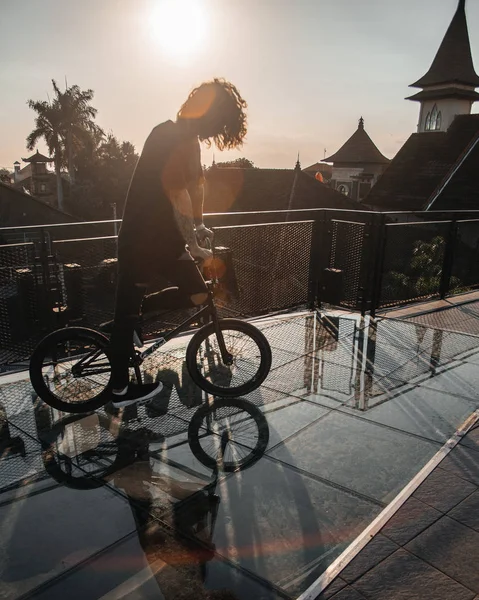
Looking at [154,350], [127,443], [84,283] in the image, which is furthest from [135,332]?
[84,283]

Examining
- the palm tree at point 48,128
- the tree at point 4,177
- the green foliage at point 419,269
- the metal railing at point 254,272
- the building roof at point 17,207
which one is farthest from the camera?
the tree at point 4,177

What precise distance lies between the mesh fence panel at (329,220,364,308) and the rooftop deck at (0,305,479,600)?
2.58 meters

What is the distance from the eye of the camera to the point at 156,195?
3371mm

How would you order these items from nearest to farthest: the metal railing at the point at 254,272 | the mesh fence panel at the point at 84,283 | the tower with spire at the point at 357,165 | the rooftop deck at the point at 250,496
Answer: the rooftop deck at the point at 250,496 < the metal railing at the point at 254,272 < the mesh fence panel at the point at 84,283 < the tower with spire at the point at 357,165

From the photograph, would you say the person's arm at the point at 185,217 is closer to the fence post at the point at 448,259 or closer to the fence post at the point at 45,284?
the fence post at the point at 45,284

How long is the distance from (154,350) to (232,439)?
100 cm

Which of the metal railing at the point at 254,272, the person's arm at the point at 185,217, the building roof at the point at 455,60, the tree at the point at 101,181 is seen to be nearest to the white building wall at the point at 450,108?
the building roof at the point at 455,60

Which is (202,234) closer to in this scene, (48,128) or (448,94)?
(448,94)

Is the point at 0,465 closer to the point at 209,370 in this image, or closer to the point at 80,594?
the point at 80,594

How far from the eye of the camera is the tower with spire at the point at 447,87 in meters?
50.8

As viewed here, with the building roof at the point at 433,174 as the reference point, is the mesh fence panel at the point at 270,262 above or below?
below

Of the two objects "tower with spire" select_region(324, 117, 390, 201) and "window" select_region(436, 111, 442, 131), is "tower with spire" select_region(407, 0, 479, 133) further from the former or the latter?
"tower with spire" select_region(324, 117, 390, 201)

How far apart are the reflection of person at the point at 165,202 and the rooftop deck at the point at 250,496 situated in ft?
2.13

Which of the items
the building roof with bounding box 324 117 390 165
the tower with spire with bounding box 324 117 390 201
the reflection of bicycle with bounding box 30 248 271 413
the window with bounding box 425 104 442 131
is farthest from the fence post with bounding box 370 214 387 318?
the building roof with bounding box 324 117 390 165
